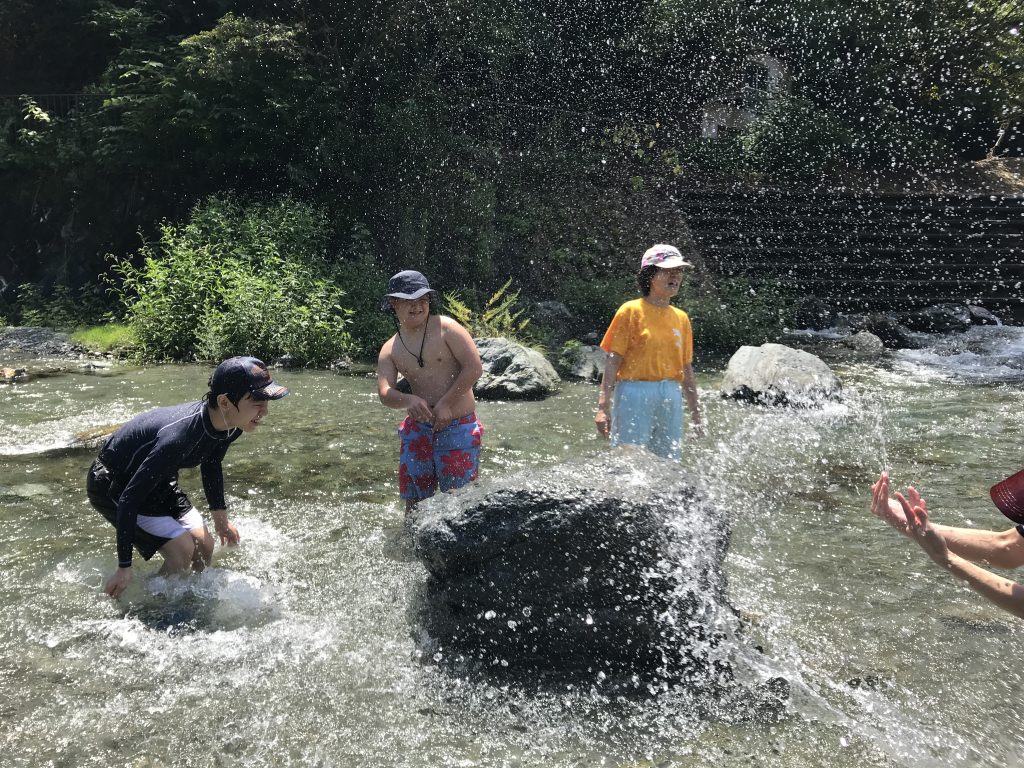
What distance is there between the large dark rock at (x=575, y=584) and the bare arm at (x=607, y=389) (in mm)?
1119

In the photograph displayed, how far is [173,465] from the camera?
3.96 m

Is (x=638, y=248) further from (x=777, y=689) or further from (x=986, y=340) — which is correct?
(x=777, y=689)

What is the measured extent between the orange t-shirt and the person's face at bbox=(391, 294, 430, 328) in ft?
3.56

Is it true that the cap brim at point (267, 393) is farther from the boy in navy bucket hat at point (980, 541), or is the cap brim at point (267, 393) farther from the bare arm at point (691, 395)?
the boy in navy bucket hat at point (980, 541)

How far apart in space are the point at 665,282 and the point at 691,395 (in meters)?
0.84

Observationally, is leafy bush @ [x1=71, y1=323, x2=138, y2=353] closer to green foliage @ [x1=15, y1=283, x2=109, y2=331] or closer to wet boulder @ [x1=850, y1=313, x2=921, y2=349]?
green foliage @ [x1=15, y1=283, x2=109, y2=331]

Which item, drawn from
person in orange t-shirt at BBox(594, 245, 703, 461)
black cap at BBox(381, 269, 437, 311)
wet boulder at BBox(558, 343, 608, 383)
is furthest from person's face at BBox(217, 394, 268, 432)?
wet boulder at BBox(558, 343, 608, 383)

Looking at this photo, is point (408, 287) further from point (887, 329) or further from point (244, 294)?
point (887, 329)

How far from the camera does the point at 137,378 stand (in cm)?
1089

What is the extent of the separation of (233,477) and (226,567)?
1895 mm

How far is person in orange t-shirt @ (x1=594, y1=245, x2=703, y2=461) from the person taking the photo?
4809mm

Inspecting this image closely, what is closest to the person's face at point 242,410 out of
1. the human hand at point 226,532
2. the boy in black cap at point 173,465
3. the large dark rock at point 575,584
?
the boy in black cap at point 173,465

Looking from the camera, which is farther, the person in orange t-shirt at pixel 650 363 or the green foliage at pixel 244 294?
the green foliage at pixel 244 294

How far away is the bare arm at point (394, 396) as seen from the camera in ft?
14.5
